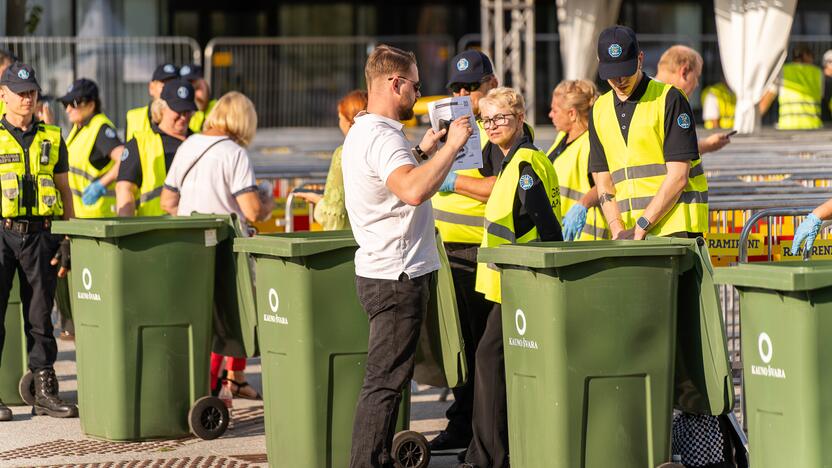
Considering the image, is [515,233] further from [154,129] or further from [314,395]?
[154,129]

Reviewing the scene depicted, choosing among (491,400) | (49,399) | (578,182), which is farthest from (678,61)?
(49,399)

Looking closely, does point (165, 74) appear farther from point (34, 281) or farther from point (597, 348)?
point (597, 348)

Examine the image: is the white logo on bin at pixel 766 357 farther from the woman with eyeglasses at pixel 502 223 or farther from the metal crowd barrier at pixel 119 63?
the metal crowd barrier at pixel 119 63

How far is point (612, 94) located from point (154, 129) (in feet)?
11.2

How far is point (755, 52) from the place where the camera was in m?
18.1

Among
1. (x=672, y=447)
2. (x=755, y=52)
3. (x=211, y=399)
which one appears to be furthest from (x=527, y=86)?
(x=672, y=447)

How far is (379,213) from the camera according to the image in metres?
5.77

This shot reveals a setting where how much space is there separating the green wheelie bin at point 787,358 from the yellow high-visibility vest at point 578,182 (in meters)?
2.69

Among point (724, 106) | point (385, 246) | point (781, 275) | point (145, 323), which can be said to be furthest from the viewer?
point (724, 106)

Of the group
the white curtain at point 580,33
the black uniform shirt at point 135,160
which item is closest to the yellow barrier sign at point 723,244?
the black uniform shirt at point 135,160

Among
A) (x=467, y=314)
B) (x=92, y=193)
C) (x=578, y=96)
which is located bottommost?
(x=467, y=314)

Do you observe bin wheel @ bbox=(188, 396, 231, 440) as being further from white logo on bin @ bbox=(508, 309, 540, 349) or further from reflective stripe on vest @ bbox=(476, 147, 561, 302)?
white logo on bin @ bbox=(508, 309, 540, 349)

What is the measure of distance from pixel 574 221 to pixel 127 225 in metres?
2.25

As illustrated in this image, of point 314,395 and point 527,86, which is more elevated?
point 527,86
